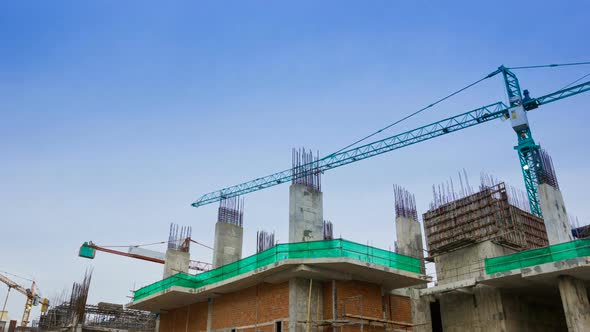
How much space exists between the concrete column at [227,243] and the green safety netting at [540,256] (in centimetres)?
1504

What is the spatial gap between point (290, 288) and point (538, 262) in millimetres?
10977

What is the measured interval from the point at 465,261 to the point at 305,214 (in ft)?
31.9

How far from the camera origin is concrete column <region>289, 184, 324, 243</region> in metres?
26.4

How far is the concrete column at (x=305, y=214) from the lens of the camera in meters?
26.4

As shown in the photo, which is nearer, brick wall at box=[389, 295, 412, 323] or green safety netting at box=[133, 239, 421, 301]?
green safety netting at box=[133, 239, 421, 301]

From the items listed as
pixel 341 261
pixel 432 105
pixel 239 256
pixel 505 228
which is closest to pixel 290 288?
pixel 341 261

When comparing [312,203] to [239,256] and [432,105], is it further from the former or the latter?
[432,105]

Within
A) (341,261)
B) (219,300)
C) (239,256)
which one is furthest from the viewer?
(239,256)

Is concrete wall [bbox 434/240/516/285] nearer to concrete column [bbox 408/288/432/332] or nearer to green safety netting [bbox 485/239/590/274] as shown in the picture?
concrete column [bbox 408/288/432/332]

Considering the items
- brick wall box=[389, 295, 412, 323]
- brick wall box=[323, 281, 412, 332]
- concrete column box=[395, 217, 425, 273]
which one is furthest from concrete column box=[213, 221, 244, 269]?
brick wall box=[389, 295, 412, 323]

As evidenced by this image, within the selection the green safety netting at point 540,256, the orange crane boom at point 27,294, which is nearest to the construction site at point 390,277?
the green safety netting at point 540,256

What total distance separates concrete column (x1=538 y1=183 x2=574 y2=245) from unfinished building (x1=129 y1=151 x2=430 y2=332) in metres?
7.28

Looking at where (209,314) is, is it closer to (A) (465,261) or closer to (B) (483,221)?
(A) (465,261)

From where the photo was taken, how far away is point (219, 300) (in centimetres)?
2736
